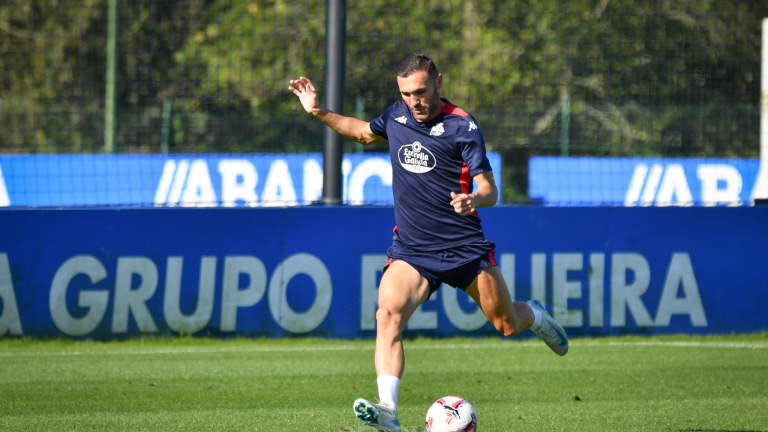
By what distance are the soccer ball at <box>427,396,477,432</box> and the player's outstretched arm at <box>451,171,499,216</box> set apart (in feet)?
3.62

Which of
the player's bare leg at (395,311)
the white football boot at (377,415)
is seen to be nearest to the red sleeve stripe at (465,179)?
the player's bare leg at (395,311)

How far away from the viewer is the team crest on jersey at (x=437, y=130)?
5.86 m

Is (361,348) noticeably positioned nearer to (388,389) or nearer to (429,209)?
(429,209)

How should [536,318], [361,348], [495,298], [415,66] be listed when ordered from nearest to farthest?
[415,66], [495,298], [536,318], [361,348]

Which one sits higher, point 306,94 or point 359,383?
point 306,94

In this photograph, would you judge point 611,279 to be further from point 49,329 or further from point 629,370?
point 49,329

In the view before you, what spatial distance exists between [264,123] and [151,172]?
88.1 inches

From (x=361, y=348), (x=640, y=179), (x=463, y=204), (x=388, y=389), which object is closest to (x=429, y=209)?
(x=463, y=204)

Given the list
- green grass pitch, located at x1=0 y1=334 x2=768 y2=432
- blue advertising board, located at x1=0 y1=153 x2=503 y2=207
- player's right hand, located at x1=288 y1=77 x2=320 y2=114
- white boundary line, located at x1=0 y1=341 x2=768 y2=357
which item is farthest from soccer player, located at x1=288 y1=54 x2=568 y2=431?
blue advertising board, located at x1=0 y1=153 x2=503 y2=207

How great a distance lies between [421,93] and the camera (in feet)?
18.8

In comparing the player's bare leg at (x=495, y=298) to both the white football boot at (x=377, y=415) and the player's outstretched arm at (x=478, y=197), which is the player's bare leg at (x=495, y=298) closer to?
the player's outstretched arm at (x=478, y=197)

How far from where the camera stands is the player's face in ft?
18.8

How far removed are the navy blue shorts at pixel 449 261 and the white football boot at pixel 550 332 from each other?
867mm

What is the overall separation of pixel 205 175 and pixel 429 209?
9993 mm
